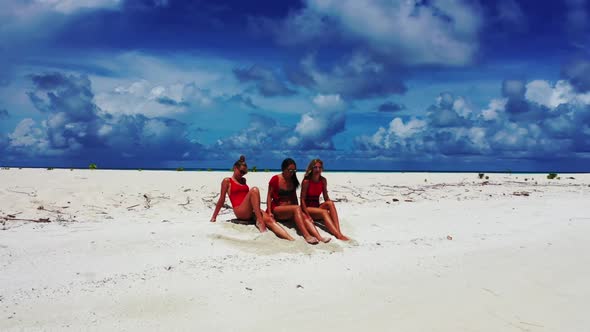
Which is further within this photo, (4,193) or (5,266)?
(4,193)

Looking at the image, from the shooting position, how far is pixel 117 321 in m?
3.73

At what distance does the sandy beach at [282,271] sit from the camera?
12.6ft

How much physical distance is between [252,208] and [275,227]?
65 centimetres

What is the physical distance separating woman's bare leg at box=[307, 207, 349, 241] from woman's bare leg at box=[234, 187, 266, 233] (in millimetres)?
962

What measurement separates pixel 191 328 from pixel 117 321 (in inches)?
26.5

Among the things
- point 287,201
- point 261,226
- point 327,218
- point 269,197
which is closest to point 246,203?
point 269,197

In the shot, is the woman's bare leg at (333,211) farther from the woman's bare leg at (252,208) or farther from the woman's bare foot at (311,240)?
the woman's bare leg at (252,208)

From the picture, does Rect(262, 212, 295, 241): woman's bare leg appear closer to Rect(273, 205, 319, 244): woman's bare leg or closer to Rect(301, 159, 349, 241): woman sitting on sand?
Rect(273, 205, 319, 244): woman's bare leg

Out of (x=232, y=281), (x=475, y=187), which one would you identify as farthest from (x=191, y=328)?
(x=475, y=187)

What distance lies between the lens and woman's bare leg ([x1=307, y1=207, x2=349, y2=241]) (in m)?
7.07

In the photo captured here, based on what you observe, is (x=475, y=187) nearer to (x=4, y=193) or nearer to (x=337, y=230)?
(x=337, y=230)

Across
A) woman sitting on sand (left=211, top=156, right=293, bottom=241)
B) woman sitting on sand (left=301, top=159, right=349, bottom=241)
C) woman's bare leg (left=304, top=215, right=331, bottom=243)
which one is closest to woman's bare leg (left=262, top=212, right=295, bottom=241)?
woman sitting on sand (left=211, top=156, right=293, bottom=241)

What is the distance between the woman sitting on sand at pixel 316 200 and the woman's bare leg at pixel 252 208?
81 cm

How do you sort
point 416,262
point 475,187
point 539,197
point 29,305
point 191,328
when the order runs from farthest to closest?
point 475,187 → point 539,197 → point 416,262 → point 29,305 → point 191,328
